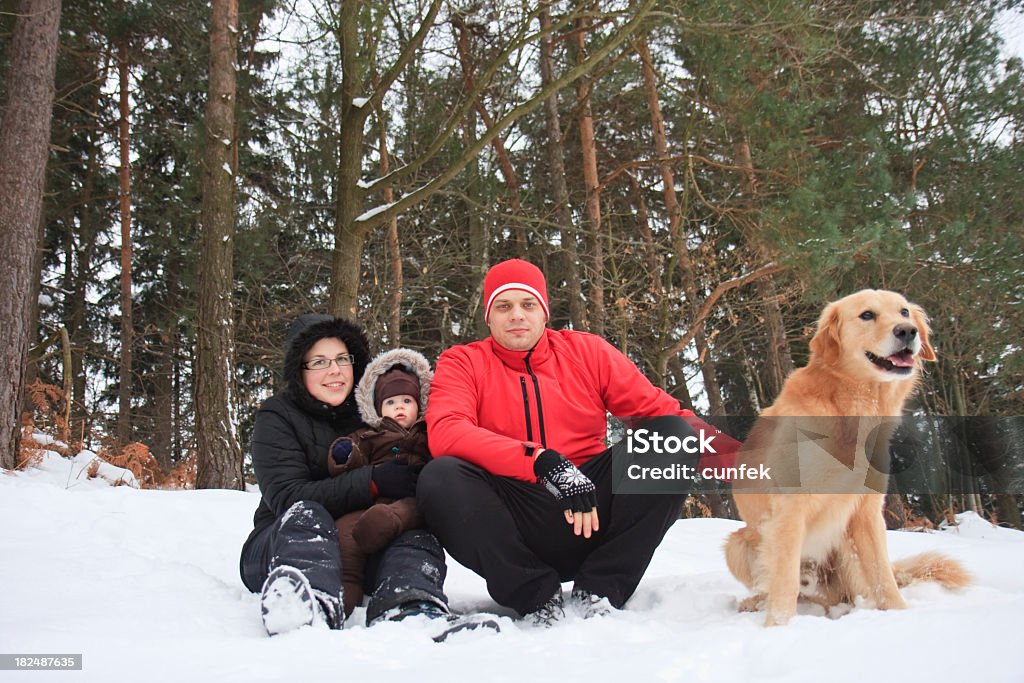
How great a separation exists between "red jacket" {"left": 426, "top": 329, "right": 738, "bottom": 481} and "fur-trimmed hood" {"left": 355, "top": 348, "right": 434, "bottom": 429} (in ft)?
0.59

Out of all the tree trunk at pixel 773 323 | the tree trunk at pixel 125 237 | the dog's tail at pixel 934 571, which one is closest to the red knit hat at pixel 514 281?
the dog's tail at pixel 934 571

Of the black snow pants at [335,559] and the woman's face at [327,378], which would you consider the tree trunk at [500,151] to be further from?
the black snow pants at [335,559]

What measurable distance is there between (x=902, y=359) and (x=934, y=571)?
2.63 ft

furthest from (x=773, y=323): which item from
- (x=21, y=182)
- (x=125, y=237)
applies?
(x=125, y=237)

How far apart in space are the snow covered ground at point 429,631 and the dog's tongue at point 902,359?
0.70 metres

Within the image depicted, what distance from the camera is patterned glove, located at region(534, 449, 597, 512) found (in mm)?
2145

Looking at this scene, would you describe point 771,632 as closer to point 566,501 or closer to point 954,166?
point 566,501

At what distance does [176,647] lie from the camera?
1622mm

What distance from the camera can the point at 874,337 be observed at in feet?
7.10

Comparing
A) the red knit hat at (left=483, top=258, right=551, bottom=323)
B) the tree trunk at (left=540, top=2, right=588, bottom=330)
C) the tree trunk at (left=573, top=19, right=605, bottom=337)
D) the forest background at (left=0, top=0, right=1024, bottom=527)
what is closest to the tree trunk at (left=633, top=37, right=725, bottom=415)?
the forest background at (left=0, top=0, right=1024, bottom=527)

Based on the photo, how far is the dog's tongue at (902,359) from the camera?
2.12m

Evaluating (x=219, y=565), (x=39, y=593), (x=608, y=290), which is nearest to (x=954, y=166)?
(x=608, y=290)

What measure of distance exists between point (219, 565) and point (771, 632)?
2.42 meters

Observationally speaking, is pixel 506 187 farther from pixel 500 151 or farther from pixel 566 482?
pixel 566 482
